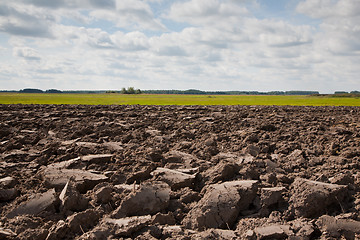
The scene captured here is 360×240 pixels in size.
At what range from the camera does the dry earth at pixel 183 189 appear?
4.37 m

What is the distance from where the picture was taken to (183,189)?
5.59m

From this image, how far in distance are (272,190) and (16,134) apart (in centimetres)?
956

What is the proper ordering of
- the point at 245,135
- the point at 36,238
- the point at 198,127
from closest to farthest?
1. the point at 36,238
2. the point at 245,135
3. the point at 198,127

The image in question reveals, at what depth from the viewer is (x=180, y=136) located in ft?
33.2

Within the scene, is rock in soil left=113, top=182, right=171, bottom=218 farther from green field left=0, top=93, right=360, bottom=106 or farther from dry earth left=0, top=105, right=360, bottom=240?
green field left=0, top=93, right=360, bottom=106

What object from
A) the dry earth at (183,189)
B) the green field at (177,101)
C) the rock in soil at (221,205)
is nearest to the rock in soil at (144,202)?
the dry earth at (183,189)

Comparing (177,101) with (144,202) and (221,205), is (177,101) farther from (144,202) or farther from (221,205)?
(221,205)

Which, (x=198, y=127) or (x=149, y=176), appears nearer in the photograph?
(x=149, y=176)

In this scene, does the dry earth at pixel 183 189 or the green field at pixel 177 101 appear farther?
the green field at pixel 177 101

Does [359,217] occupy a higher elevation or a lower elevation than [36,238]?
higher

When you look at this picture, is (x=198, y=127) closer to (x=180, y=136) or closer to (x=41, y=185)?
(x=180, y=136)

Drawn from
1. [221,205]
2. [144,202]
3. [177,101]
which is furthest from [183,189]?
[177,101]

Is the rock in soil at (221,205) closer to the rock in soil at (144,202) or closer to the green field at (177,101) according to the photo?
the rock in soil at (144,202)

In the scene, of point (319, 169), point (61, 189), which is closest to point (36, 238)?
point (61, 189)
